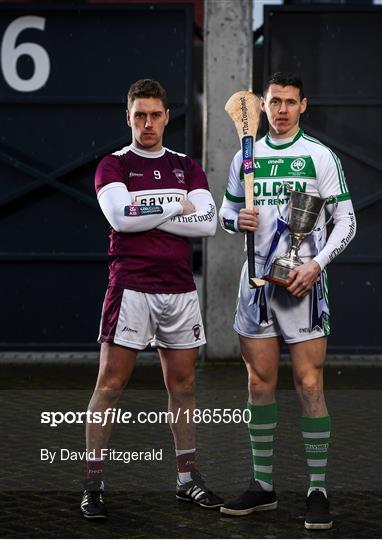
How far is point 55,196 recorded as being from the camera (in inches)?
469

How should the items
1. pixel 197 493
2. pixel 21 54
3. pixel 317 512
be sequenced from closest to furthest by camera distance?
pixel 317 512 → pixel 197 493 → pixel 21 54

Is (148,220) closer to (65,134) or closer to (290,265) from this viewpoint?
(290,265)

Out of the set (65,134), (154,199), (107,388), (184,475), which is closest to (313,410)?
(184,475)

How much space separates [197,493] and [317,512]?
25.7 inches

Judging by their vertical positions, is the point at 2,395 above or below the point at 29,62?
below

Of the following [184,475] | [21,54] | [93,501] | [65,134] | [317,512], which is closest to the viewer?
[317,512]

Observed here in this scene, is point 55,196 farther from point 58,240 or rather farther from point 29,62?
point 29,62

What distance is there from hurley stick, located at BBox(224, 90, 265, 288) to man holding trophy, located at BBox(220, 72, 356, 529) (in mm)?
51

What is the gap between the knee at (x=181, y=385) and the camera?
6383 millimetres

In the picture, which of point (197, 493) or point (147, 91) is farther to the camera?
point (197, 493)

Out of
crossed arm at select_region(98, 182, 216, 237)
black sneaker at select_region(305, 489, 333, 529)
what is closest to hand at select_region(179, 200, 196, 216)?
crossed arm at select_region(98, 182, 216, 237)

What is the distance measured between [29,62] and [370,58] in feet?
10.1

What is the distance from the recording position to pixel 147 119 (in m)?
6.19

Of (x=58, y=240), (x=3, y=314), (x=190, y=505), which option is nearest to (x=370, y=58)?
(x=58, y=240)
